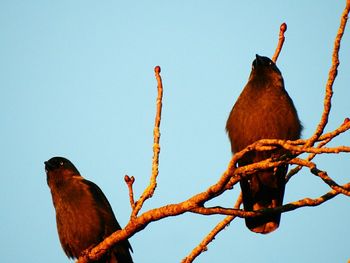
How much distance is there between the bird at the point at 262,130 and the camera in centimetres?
609

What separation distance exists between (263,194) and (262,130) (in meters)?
0.75

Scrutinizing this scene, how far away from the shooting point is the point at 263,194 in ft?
20.8

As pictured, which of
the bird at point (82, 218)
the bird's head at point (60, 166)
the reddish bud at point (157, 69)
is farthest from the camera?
the bird's head at point (60, 166)

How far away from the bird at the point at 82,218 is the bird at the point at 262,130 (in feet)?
5.41

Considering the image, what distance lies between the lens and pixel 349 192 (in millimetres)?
3406

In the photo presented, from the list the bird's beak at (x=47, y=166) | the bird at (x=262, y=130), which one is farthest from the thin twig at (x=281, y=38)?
the bird's beak at (x=47, y=166)

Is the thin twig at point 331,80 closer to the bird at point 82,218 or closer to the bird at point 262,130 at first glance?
the bird at point 262,130

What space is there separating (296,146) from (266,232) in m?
2.67

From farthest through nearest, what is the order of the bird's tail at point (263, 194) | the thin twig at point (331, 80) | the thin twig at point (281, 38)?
the bird's tail at point (263, 194) → the thin twig at point (281, 38) → the thin twig at point (331, 80)

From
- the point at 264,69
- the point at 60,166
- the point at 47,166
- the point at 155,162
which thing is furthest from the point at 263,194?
the point at 47,166

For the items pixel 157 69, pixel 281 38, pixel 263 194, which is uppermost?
pixel 281 38

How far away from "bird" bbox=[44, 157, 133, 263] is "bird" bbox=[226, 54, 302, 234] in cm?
165

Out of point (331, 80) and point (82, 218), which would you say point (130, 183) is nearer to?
point (331, 80)

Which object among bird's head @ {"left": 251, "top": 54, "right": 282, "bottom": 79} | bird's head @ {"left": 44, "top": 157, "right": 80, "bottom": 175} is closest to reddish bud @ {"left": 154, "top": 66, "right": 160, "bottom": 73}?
bird's head @ {"left": 251, "top": 54, "right": 282, "bottom": 79}
